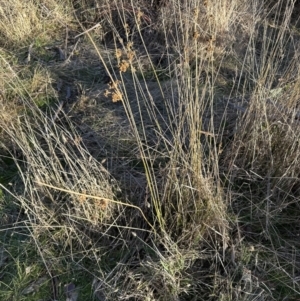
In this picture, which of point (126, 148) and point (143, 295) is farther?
point (126, 148)

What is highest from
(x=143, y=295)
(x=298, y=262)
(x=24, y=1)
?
(x=24, y=1)

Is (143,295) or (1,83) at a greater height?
(1,83)

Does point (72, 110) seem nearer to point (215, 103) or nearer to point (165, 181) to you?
point (215, 103)

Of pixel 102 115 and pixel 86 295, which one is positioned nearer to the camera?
pixel 86 295

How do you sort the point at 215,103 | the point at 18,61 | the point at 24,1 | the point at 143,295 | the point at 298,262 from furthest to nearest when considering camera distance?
the point at 24,1
the point at 18,61
the point at 215,103
the point at 298,262
the point at 143,295

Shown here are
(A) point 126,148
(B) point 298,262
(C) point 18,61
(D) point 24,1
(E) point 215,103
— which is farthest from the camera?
(D) point 24,1

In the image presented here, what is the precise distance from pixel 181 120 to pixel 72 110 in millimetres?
1202

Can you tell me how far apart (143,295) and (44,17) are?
2.63 meters

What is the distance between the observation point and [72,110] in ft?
9.64

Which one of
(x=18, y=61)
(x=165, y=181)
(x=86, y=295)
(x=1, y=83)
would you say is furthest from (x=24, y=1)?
(x=86, y=295)

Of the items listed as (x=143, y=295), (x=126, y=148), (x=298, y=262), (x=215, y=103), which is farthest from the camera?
(x=215, y=103)

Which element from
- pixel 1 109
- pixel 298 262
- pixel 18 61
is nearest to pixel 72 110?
pixel 1 109

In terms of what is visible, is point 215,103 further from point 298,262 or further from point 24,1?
point 24,1

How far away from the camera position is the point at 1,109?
2.69 metres
